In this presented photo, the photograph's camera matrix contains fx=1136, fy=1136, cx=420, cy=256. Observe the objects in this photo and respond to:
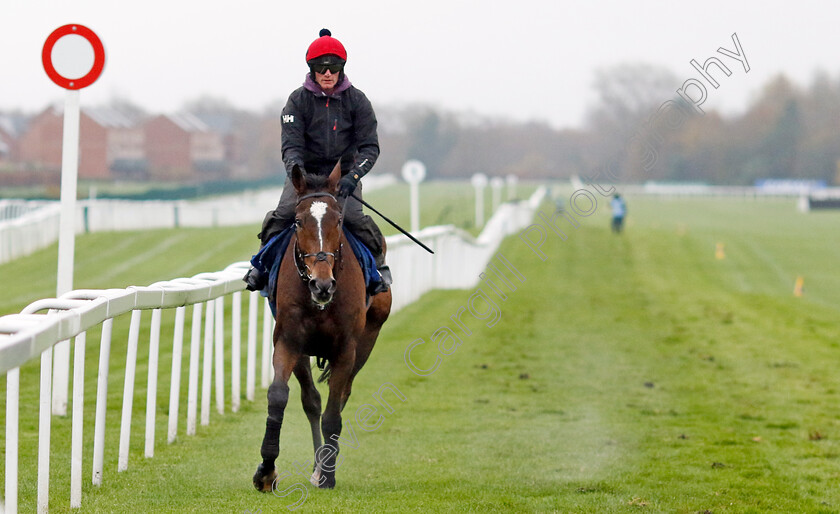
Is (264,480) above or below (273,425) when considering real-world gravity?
below

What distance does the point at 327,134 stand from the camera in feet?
22.4

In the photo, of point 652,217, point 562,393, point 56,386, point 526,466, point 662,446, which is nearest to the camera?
point 526,466

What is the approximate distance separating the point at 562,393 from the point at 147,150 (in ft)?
335

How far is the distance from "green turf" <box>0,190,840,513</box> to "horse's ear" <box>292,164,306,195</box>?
1.62 m

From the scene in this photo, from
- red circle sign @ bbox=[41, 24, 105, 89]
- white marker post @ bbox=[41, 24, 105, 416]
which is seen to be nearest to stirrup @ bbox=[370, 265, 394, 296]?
white marker post @ bbox=[41, 24, 105, 416]

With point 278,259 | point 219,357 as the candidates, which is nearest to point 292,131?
point 278,259

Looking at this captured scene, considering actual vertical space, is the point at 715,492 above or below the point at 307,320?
below

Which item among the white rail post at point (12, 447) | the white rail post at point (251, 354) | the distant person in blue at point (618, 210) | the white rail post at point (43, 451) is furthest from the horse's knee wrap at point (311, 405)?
the distant person in blue at point (618, 210)

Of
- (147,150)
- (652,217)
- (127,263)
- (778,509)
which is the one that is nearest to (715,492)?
(778,509)

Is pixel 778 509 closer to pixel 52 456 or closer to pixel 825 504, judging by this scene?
pixel 825 504

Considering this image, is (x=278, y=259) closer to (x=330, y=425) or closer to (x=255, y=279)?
(x=255, y=279)

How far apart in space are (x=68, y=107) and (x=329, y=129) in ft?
10.0

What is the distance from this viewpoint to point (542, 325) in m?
16.4

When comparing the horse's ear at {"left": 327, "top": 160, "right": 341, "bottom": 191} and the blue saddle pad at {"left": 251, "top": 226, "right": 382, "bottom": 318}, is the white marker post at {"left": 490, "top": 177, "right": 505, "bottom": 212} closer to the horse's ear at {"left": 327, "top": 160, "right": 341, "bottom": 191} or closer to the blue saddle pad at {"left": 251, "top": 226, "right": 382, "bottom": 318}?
the blue saddle pad at {"left": 251, "top": 226, "right": 382, "bottom": 318}
